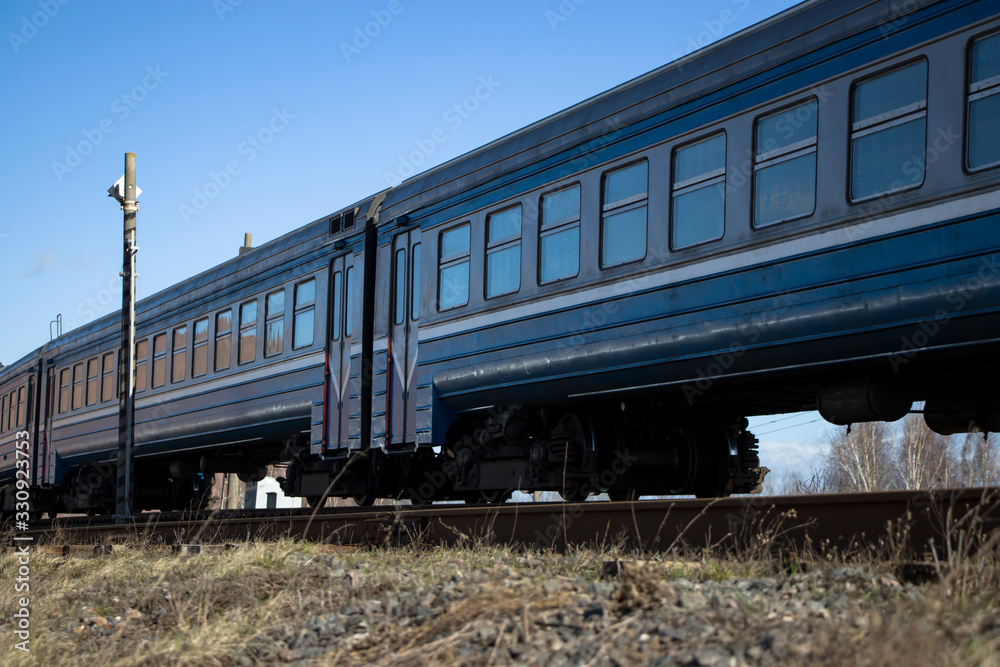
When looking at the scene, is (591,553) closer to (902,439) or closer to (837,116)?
(837,116)

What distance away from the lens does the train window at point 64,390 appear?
2019cm

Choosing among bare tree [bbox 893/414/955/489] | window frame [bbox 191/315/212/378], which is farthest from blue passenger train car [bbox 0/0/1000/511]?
bare tree [bbox 893/414/955/489]

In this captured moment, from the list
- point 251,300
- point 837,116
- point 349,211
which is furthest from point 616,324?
point 251,300

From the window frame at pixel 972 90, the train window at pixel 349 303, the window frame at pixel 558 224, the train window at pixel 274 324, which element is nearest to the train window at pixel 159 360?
the train window at pixel 274 324

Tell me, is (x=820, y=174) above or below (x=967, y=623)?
above

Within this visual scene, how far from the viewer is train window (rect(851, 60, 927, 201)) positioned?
20.2ft

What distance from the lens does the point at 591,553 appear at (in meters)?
5.29

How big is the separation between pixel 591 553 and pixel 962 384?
3425mm

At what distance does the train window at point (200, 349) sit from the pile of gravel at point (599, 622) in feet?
35.7

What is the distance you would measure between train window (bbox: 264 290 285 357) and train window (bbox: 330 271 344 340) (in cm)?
130

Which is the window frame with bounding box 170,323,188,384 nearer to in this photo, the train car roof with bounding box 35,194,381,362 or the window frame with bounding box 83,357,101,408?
the train car roof with bounding box 35,194,381,362

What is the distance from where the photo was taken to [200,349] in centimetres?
1497

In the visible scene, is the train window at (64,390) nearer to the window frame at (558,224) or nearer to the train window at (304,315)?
the train window at (304,315)

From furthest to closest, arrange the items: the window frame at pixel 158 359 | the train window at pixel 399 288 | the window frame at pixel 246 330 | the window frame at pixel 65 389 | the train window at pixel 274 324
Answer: the window frame at pixel 65 389, the window frame at pixel 158 359, the window frame at pixel 246 330, the train window at pixel 274 324, the train window at pixel 399 288
